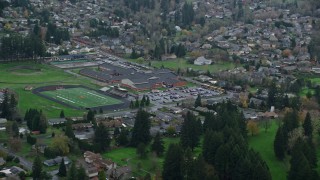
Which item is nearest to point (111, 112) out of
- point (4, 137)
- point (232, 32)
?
point (4, 137)

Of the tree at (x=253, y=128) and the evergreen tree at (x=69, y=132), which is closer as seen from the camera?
the evergreen tree at (x=69, y=132)

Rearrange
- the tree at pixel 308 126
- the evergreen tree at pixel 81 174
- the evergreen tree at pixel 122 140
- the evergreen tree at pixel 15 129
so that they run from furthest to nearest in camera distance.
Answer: the evergreen tree at pixel 15 129
the evergreen tree at pixel 122 140
the tree at pixel 308 126
the evergreen tree at pixel 81 174

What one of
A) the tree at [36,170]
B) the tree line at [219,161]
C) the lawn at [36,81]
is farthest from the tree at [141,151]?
the lawn at [36,81]

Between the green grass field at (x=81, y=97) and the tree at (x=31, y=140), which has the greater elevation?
the tree at (x=31, y=140)

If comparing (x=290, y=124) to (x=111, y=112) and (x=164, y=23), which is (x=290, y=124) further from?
(x=164, y=23)

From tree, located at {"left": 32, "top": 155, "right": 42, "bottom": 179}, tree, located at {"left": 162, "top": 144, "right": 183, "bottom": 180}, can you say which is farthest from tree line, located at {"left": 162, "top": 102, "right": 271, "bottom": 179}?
tree, located at {"left": 32, "top": 155, "right": 42, "bottom": 179}

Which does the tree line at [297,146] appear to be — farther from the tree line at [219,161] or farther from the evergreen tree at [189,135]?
the evergreen tree at [189,135]
